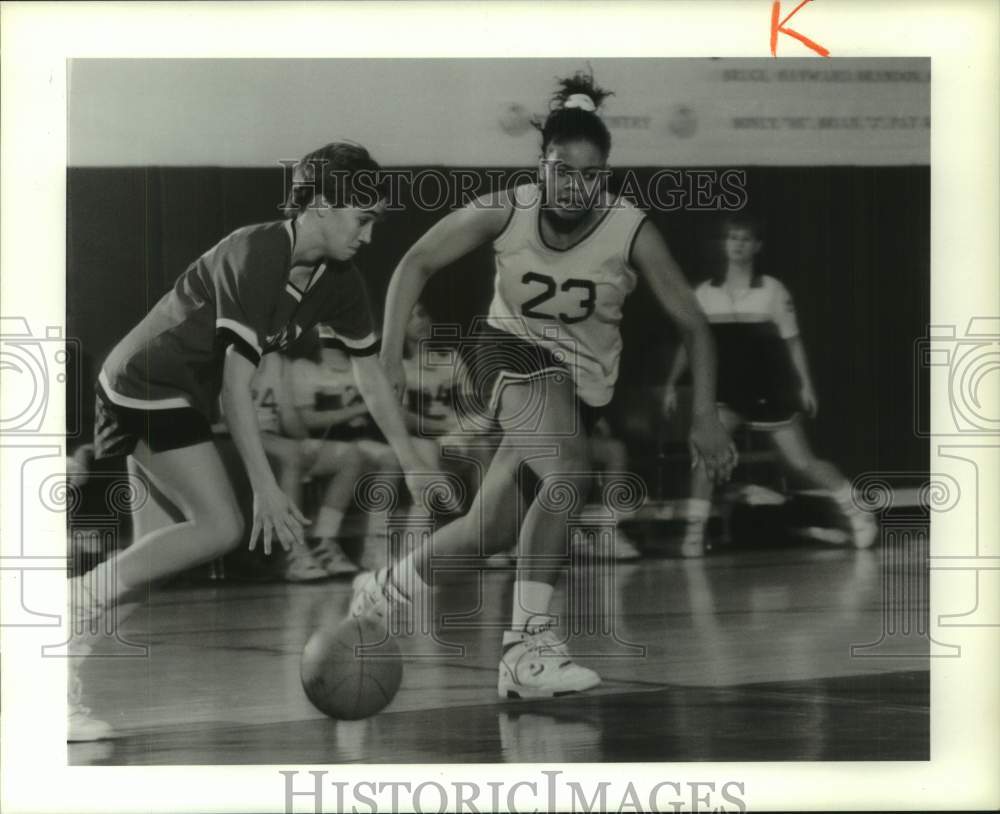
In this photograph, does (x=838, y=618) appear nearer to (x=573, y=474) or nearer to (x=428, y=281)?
(x=573, y=474)

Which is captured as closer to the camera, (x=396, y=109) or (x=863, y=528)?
(x=396, y=109)

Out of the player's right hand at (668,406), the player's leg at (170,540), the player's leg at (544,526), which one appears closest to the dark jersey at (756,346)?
the player's right hand at (668,406)

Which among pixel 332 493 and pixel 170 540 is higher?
pixel 332 493

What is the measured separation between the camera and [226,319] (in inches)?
184

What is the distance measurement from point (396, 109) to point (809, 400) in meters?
1.74

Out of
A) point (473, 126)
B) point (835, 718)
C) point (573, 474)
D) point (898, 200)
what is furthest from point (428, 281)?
point (835, 718)

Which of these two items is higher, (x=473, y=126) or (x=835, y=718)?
(x=473, y=126)

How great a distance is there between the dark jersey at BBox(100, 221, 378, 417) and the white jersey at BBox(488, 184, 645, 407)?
1.70 ft

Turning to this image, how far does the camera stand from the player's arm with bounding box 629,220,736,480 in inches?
184

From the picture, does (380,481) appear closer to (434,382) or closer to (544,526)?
(434,382)

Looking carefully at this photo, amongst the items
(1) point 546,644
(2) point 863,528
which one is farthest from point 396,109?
(2) point 863,528

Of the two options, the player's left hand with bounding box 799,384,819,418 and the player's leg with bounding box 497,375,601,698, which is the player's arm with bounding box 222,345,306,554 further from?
the player's left hand with bounding box 799,384,819,418

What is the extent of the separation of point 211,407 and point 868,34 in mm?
2617

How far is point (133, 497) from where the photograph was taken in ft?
15.3
